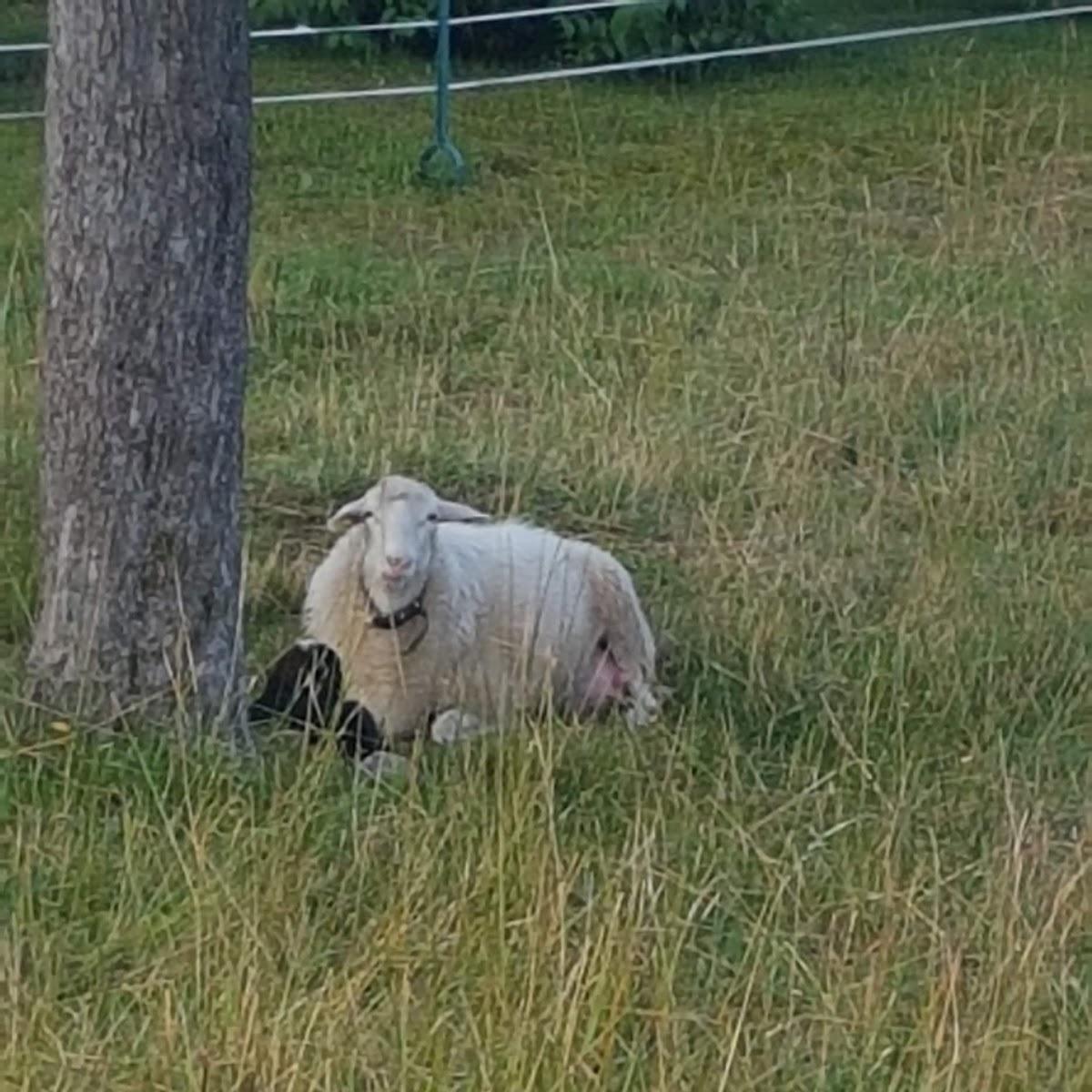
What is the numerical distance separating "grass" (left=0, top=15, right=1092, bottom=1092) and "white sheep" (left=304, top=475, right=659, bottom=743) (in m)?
0.20

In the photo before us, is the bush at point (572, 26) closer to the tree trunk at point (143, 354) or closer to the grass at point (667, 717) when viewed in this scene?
the grass at point (667, 717)

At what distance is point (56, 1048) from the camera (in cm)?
390

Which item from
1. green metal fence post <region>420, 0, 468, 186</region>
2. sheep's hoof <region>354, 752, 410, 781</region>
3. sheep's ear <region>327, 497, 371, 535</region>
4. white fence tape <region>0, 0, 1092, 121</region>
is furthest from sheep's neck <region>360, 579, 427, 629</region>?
white fence tape <region>0, 0, 1092, 121</region>

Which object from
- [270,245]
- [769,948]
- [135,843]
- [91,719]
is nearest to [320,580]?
[91,719]

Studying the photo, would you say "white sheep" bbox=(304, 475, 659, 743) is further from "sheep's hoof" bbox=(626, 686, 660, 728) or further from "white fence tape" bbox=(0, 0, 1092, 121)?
"white fence tape" bbox=(0, 0, 1092, 121)

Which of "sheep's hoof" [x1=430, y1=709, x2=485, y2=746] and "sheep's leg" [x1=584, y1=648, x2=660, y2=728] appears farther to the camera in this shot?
"sheep's leg" [x1=584, y1=648, x2=660, y2=728]

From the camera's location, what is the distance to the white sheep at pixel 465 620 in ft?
18.5

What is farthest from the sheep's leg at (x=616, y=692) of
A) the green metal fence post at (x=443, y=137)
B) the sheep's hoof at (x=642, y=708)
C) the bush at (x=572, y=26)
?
the bush at (x=572, y=26)

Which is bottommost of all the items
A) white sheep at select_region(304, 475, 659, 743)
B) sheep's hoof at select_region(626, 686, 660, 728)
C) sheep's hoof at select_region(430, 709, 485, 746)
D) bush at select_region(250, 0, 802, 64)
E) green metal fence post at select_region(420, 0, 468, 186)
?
sheep's hoof at select_region(430, 709, 485, 746)

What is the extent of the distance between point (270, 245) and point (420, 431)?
10.3 ft

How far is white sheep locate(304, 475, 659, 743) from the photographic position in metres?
5.64

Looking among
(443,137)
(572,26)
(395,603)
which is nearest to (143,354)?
(395,603)

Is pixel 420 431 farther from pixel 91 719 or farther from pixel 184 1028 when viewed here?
pixel 184 1028

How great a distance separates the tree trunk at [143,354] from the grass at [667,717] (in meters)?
0.21
